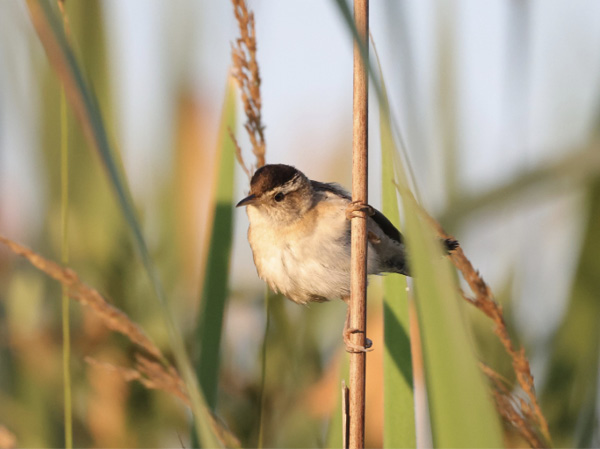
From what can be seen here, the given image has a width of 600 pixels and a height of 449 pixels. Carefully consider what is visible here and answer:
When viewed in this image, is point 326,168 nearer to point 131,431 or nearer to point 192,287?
point 192,287

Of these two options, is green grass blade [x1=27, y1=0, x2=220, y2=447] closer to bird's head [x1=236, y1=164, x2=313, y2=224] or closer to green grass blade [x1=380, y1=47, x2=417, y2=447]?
green grass blade [x1=380, y1=47, x2=417, y2=447]

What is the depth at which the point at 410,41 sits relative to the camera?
1520mm

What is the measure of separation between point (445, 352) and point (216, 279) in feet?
2.68

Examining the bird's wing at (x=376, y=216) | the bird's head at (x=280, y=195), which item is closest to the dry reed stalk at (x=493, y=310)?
the bird's wing at (x=376, y=216)

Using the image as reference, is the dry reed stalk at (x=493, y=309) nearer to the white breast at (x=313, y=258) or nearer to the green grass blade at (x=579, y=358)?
the green grass blade at (x=579, y=358)

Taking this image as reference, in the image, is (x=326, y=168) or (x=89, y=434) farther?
(x=326, y=168)

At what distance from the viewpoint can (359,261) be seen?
5.00ft

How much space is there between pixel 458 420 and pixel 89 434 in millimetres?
2183

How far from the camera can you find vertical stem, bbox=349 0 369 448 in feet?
4.58

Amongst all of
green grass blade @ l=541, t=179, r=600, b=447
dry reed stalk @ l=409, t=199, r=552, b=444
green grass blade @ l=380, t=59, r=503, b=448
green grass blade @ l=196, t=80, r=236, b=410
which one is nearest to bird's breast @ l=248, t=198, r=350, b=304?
green grass blade @ l=196, t=80, r=236, b=410

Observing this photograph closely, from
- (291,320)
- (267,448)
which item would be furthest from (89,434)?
(291,320)

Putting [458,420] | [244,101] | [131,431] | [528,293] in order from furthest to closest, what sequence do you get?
[131,431], [528,293], [244,101], [458,420]

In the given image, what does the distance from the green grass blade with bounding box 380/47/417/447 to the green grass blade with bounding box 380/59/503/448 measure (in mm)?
348

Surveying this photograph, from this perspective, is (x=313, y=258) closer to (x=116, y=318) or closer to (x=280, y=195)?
(x=280, y=195)
